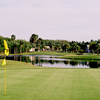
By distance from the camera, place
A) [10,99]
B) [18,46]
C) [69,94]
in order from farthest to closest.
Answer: [18,46] < [69,94] < [10,99]

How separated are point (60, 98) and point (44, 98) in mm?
798

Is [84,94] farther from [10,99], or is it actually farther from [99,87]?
[10,99]

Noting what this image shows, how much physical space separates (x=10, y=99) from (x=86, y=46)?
167 metres

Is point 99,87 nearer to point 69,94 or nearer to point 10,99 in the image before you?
point 69,94

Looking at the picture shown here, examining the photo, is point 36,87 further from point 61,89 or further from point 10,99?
point 10,99

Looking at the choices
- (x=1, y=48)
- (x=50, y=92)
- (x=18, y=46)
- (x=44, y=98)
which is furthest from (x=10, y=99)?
(x=18, y=46)

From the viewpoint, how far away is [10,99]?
9219 mm

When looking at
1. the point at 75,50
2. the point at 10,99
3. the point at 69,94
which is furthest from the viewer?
the point at 75,50

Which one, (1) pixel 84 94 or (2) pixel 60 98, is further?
(1) pixel 84 94

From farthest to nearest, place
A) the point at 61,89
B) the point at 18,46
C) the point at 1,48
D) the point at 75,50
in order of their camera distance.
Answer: the point at 75,50 < the point at 18,46 < the point at 1,48 < the point at 61,89

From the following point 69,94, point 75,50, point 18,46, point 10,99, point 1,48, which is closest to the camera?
point 10,99

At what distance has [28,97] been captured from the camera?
955 cm

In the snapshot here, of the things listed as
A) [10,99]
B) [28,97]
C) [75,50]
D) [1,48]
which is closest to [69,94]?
[28,97]

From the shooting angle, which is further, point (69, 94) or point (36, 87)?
point (36, 87)
